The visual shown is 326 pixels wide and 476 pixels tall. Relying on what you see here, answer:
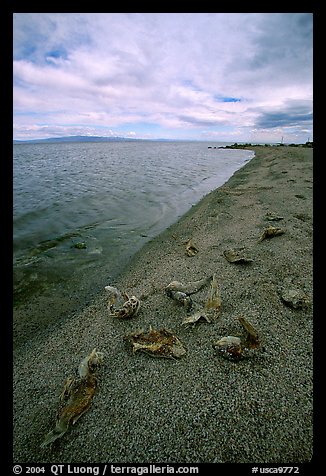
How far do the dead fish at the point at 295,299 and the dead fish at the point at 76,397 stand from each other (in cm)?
317

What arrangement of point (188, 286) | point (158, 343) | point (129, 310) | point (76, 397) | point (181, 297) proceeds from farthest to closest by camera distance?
point (188, 286), point (181, 297), point (129, 310), point (158, 343), point (76, 397)

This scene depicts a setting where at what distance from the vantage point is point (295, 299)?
406cm

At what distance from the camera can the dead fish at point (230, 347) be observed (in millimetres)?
3209

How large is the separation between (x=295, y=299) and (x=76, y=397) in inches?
143

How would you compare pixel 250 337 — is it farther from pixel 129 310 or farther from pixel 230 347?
pixel 129 310

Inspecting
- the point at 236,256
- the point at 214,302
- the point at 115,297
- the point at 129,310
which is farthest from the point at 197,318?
the point at 236,256

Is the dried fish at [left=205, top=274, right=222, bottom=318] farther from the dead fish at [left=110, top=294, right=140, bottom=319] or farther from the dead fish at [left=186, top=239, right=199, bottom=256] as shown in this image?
the dead fish at [left=186, top=239, right=199, bottom=256]

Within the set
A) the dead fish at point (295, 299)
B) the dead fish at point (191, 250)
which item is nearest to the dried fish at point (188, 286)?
the dead fish at point (295, 299)

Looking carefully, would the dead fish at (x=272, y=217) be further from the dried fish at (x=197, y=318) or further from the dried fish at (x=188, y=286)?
the dried fish at (x=197, y=318)

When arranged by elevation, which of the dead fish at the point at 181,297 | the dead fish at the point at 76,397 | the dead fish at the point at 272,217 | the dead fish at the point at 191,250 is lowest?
the dead fish at the point at 76,397
